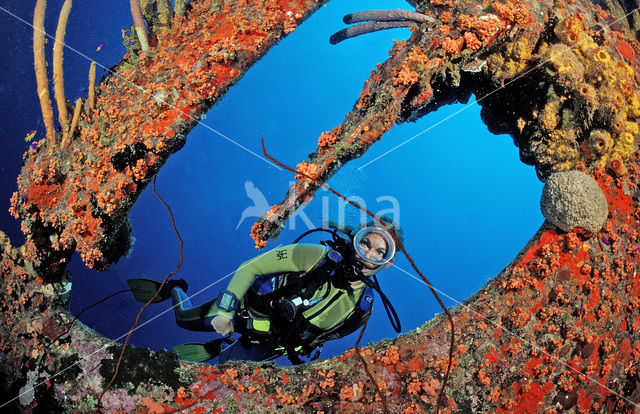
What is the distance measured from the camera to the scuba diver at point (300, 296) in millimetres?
3412

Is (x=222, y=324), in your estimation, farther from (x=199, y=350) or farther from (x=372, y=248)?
(x=372, y=248)

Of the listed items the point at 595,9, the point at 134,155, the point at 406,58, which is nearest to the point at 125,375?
the point at 134,155

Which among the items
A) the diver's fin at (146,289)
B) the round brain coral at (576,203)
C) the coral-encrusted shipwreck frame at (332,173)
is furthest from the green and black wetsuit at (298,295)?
the round brain coral at (576,203)

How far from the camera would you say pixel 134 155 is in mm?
3051

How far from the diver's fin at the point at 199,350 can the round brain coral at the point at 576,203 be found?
158 inches

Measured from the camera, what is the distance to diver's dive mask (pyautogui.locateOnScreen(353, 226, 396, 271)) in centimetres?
334

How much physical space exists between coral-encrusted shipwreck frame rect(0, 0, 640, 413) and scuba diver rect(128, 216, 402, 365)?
2.54 ft

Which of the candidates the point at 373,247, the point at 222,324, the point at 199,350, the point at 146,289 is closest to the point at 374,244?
the point at 373,247

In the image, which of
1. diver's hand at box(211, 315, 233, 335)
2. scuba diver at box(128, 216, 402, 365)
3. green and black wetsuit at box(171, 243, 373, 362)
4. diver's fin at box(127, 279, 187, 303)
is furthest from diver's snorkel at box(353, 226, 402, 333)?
diver's fin at box(127, 279, 187, 303)

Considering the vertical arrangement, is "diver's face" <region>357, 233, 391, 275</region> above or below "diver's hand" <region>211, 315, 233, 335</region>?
above

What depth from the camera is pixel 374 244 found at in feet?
11.3

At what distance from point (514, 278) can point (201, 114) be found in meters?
3.28

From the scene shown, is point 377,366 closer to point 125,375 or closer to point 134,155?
point 125,375

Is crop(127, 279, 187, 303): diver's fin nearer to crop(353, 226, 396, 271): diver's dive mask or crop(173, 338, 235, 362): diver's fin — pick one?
crop(173, 338, 235, 362): diver's fin
